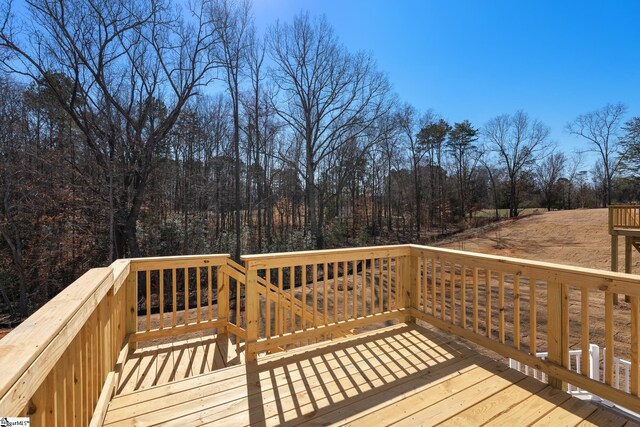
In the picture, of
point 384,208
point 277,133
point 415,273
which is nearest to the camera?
point 415,273

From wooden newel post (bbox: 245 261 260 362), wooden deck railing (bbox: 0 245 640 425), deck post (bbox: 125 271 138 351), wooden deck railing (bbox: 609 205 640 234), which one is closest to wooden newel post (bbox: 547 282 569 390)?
wooden deck railing (bbox: 0 245 640 425)

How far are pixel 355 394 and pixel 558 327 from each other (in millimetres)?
1583

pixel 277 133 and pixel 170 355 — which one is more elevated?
pixel 277 133

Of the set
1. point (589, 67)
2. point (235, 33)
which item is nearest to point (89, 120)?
point (235, 33)

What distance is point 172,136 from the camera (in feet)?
40.1

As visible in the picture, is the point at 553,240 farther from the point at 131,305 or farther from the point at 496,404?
the point at 131,305

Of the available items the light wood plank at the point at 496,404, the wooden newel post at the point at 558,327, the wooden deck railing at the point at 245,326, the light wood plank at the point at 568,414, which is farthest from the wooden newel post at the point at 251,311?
the wooden newel post at the point at 558,327

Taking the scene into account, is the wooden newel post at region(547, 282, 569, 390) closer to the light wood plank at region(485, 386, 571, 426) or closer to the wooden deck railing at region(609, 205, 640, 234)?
the light wood plank at region(485, 386, 571, 426)

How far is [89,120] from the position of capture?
9711 mm

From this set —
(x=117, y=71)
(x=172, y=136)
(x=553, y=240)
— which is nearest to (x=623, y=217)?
(x=553, y=240)

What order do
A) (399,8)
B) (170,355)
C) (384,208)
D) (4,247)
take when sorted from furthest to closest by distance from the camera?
(384,208)
(4,247)
(399,8)
(170,355)

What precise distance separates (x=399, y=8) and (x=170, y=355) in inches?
317

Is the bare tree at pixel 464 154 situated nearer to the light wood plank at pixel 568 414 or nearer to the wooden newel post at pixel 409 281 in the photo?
the wooden newel post at pixel 409 281

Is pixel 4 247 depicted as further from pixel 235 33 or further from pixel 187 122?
pixel 235 33
